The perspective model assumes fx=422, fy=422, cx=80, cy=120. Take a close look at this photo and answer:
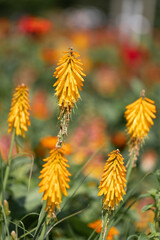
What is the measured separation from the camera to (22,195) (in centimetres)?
217

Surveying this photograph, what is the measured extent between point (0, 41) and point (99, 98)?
9.64 feet

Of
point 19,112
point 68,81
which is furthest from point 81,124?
point 68,81

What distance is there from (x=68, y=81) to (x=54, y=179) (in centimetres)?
34

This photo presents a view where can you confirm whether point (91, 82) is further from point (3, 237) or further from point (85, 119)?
point (3, 237)

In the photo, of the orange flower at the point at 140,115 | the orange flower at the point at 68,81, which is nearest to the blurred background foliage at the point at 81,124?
the orange flower at the point at 140,115

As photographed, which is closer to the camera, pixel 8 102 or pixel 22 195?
pixel 22 195

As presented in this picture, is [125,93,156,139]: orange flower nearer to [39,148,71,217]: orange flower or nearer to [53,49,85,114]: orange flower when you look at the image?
[53,49,85,114]: orange flower

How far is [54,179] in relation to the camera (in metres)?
1.35

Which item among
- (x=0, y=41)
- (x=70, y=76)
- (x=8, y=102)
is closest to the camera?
(x=70, y=76)

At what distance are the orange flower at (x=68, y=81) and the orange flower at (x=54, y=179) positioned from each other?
178 millimetres

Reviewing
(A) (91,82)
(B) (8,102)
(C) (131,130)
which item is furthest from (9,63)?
(C) (131,130)

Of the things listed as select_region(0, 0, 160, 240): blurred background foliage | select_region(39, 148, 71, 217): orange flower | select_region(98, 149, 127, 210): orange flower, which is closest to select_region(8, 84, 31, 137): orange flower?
select_region(0, 0, 160, 240): blurred background foliage

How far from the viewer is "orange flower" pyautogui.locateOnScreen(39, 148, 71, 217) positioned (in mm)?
1342

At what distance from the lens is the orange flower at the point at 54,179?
1.34m
